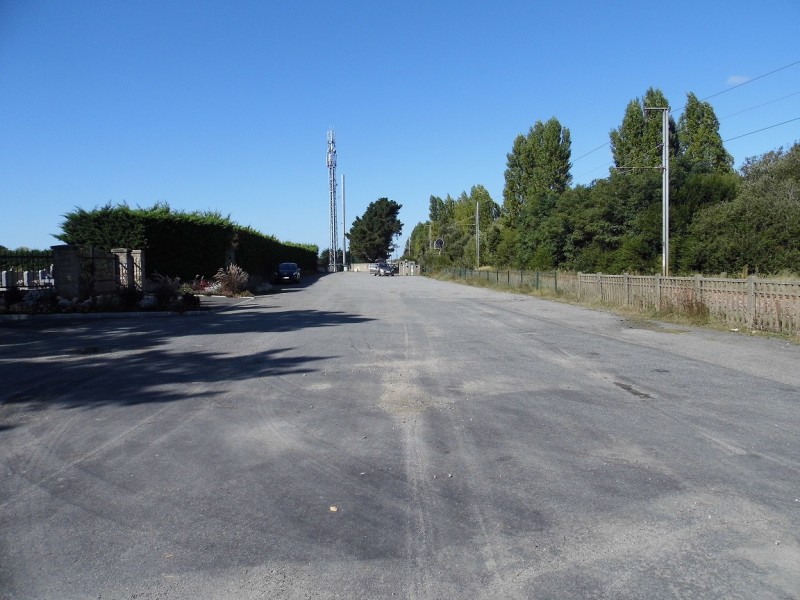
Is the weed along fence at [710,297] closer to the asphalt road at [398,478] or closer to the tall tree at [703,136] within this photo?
the asphalt road at [398,478]

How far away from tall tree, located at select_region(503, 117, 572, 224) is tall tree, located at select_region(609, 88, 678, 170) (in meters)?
9.73

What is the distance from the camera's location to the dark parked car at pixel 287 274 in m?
48.2

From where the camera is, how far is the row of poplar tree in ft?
121

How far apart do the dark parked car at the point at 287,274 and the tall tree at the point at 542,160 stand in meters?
28.4

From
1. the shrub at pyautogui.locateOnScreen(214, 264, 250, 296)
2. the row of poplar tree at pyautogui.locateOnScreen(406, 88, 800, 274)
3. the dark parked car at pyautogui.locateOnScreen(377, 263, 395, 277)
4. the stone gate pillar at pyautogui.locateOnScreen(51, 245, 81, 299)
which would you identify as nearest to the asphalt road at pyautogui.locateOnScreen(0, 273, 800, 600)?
the stone gate pillar at pyautogui.locateOnScreen(51, 245, 81, 299)

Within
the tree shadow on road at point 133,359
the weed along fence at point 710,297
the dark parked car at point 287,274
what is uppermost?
the dark parked car at point 287,274

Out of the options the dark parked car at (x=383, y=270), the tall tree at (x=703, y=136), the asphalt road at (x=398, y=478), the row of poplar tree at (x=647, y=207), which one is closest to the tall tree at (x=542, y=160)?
the row of poplar tree at (x=647, y=207)

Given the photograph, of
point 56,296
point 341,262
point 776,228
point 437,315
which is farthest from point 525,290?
point 341,262

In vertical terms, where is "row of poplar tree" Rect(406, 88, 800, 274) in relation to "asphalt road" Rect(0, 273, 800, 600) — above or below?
above

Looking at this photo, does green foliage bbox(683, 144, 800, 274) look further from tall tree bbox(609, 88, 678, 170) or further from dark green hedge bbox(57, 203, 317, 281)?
dark green hedge bbox(57, 203, 317, 281)

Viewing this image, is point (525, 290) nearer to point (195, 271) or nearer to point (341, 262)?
point (195, 271)

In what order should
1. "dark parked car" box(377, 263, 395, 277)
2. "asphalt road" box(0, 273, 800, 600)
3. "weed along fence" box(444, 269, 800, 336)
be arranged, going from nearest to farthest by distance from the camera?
"asphalt road" box(0, 273, 800, 600) → "weed along fence" box(444, 269, 800, 336) → "dark parked car" box(377, 263, 395, 277)

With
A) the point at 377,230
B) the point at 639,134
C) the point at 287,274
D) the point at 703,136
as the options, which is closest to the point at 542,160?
the point at 639,134

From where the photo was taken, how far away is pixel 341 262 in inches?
4705
